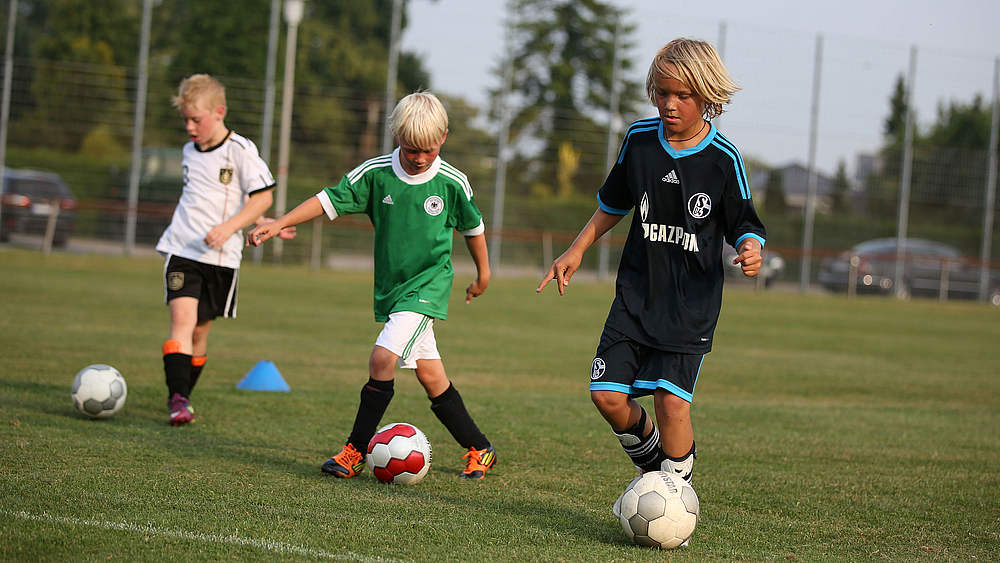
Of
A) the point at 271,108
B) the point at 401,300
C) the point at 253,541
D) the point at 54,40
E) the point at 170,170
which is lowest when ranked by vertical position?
the point at 253,541

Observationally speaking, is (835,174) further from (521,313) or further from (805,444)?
(805,444)

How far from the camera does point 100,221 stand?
24.7 m

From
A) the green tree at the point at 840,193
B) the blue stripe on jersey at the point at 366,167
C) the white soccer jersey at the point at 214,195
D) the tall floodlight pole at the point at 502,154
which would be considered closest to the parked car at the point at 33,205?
the tall floodlight pole at the point at 502,154

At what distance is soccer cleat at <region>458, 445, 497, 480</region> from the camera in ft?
16.9

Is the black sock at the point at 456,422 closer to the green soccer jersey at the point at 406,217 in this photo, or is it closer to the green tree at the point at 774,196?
the green soccer jersey at the point at 406,217

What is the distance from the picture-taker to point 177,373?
6.16 meters

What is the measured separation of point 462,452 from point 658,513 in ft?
6.97

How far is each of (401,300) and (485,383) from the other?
159 inches

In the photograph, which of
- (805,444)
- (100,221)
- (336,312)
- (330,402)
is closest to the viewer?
(805,444)

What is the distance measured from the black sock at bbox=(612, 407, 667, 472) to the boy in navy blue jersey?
10cm

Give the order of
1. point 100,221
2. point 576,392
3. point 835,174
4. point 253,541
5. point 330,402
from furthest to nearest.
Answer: point 835,174 < point 100,221 < point 576,392 < point 330,402 < point 253,541

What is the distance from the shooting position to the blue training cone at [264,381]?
764 cm

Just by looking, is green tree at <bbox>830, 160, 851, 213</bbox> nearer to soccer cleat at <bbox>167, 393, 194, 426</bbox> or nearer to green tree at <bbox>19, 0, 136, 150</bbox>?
green tree at <bbox>19, 0, 136, 150</bbox>

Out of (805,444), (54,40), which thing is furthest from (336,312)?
(54,40)
